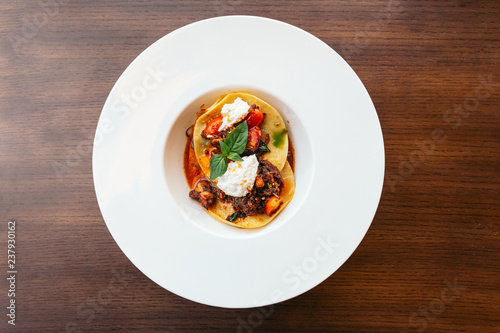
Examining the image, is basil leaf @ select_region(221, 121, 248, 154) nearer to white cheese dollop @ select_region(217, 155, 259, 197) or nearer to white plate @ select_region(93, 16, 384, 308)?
white cheese dollop @ select_region(217, 155, 259, 197)

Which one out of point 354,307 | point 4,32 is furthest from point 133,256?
point 4,32

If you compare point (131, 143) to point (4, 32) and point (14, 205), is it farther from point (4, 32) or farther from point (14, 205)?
point (4, 32)

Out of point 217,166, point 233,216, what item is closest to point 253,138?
point 217,166

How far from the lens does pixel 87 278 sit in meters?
2.67

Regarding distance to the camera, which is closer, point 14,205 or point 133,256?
point 133,256

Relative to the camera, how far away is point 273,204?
238cm

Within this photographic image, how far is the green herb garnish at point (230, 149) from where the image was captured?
2.27m

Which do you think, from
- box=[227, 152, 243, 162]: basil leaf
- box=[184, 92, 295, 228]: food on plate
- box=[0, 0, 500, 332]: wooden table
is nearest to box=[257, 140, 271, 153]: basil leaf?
box=[184, 92, 295, 228]: food on plate

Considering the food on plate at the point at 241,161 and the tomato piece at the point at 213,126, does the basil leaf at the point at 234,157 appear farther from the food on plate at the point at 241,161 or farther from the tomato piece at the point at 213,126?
the tomato piece at the point at 213,126

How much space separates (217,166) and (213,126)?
0.31 m

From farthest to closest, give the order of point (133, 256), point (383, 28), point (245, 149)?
point (383, 28) → point (245, 149) → point (133, 256)

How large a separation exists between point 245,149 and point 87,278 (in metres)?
1.67

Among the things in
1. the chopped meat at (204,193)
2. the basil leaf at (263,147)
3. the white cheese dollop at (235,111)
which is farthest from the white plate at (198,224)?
the basil leaf at (263,147)

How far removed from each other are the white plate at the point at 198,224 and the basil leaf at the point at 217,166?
1.06 feet
